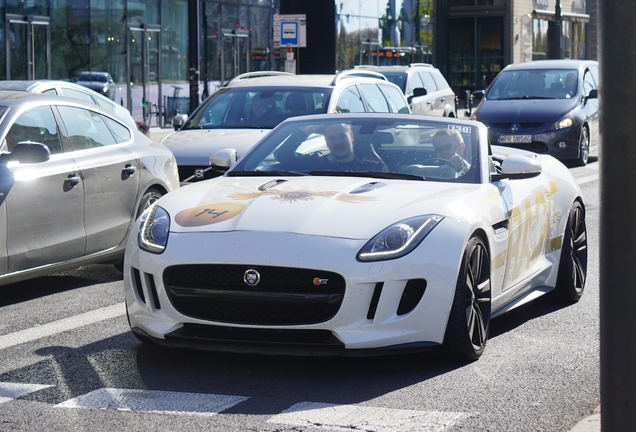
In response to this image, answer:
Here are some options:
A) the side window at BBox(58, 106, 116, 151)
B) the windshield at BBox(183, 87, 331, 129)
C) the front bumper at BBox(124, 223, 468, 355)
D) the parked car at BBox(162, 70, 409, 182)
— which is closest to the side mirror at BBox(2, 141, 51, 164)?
the side window at BBox(58, 106, 116, 151)

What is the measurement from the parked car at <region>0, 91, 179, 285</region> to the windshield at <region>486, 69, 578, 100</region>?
12070mm

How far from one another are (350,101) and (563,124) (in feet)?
21.8

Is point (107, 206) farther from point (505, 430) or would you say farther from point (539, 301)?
point (505, 430)

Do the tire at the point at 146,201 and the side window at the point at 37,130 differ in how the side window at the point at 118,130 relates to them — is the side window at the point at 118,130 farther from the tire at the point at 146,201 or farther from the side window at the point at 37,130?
the side window at the point at 37,130

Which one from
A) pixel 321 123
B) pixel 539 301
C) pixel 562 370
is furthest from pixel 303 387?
pixel 539 301

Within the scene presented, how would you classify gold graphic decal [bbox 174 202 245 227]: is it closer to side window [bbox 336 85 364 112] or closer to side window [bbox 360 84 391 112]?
side window [bbox 336 85 364 112]

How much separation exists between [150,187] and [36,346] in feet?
9.61

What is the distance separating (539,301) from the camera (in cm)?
788

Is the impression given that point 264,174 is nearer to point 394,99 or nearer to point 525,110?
point 394,99

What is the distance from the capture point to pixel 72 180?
318 inches

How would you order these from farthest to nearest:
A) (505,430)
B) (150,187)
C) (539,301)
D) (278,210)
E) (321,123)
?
(150,187), (539,301), (321,123), (278,210), (505,430)

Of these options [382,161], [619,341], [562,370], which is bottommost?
[562,370]

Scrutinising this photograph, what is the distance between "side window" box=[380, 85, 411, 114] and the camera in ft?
49.2

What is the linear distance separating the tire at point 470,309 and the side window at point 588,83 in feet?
48.2
